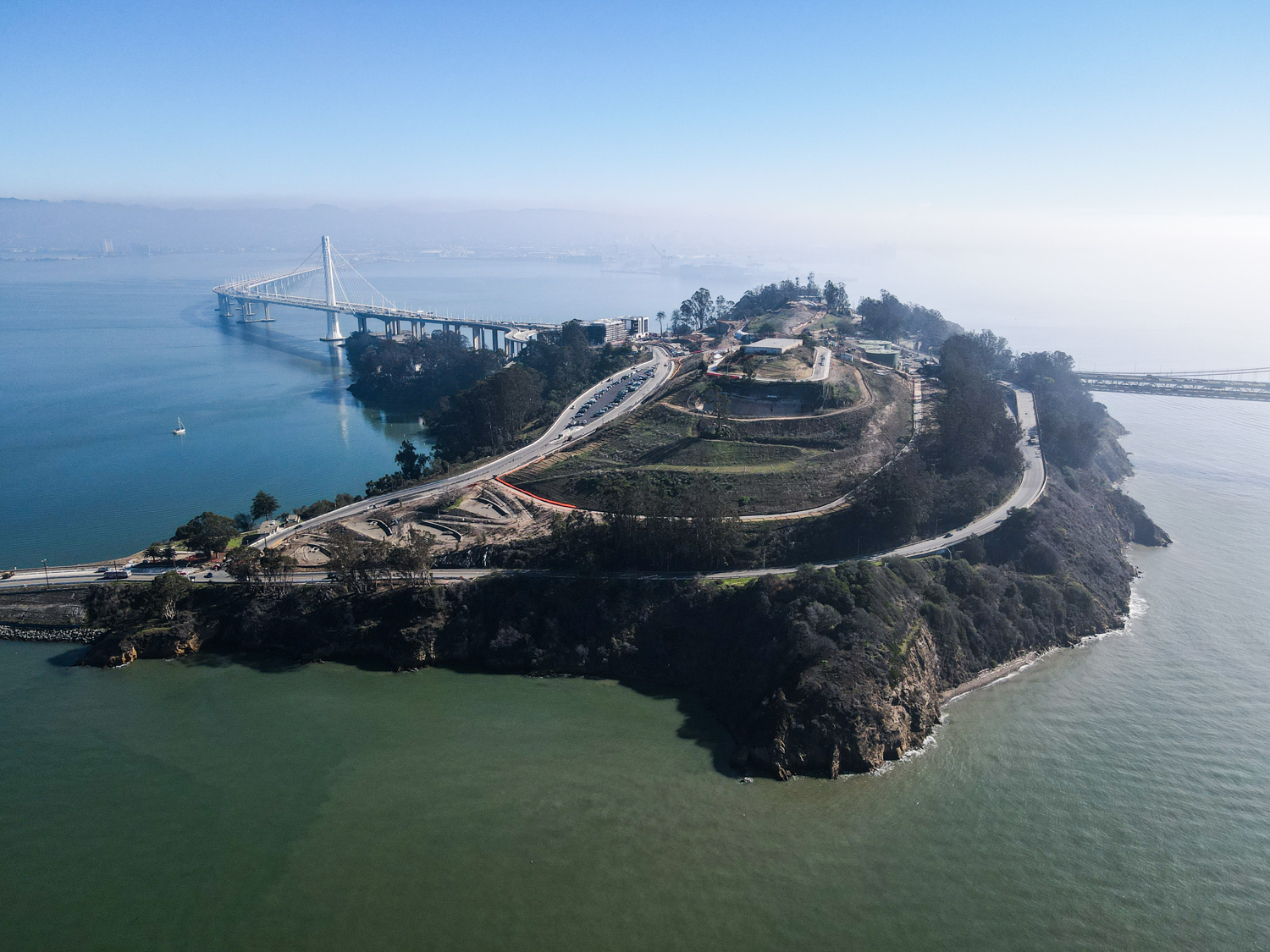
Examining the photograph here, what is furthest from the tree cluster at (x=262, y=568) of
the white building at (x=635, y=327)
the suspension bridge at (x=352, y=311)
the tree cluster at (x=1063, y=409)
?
the white building at (x=635, y=327)

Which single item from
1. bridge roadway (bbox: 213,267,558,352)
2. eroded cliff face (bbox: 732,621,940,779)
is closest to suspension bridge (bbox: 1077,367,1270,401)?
eroded cliff face (bbox: 732,621,940,779)

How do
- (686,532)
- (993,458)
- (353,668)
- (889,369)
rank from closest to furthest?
(353,668)
(686,532)
(993,458)
(889,369)

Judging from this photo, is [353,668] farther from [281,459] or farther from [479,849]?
[281,459]

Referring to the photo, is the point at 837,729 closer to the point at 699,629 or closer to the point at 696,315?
the point at 699,629

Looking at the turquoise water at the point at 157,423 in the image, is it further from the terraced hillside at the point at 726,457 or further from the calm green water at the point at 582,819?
the terraced hillside at the point at 726,457

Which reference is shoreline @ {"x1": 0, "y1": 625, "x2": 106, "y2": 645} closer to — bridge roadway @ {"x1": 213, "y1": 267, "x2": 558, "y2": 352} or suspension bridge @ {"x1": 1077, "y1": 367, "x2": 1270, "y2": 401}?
bridge roadway @ {"x1": 213, "y1": 267, "x2": 558, "y2": 352}

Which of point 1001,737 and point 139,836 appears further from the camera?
point 1001,737

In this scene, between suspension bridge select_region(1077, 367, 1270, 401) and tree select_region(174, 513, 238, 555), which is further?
suspension bridge select_region(1077, 367, 1270, 401)

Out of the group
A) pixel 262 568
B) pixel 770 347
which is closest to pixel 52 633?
pixel 262 568

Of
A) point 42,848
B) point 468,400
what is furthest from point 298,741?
point 468,400
